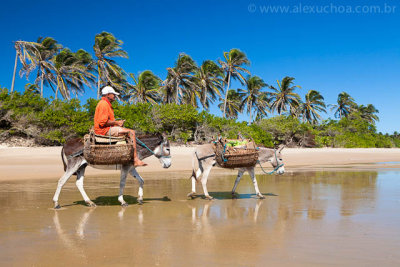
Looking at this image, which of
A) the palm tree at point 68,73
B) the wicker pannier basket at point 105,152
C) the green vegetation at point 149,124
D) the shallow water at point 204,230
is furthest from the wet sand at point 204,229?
the palm tree at point 68,73

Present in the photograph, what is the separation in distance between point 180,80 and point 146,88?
6.96 m

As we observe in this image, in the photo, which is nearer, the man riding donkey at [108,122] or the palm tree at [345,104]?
the man riding donkey at [108,122]

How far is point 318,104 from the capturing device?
232 feet

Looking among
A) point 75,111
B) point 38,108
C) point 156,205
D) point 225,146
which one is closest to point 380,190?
point 225,146

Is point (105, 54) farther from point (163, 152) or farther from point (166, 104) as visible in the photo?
point (163, 152)

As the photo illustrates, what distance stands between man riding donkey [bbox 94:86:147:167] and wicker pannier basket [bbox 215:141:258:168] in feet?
7.37

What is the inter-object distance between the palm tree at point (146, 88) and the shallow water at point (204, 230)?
4562 cm

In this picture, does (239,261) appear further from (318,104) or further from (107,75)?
(318,104)

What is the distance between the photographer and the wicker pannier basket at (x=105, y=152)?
25.3ft

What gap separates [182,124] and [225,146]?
26.9 meters

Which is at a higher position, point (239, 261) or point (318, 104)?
point (318, 104)

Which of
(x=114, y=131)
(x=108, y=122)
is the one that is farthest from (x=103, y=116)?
(x=114, y=131)

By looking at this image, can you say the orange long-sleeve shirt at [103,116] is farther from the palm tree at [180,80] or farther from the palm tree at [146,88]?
the palm tree at [146,88]

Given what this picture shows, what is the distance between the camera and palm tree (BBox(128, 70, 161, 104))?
53969mm
